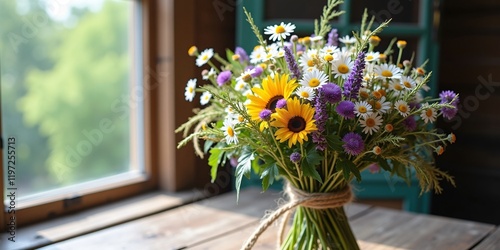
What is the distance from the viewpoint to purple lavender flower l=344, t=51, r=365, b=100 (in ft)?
2.89

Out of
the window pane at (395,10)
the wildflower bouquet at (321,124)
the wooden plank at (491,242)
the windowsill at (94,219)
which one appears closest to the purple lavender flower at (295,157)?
the wildflower bouquet at (321,124)

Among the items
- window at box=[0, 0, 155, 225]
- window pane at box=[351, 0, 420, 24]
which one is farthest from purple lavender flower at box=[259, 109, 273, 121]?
window pane at box=[351, 0, 420, 24]

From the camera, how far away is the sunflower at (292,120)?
86 cm

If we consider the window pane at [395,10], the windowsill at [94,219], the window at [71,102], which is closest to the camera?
the windowsill at [94,219]

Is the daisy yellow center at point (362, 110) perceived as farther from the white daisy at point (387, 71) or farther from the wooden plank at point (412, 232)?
the wooden plank at point (412, 232)

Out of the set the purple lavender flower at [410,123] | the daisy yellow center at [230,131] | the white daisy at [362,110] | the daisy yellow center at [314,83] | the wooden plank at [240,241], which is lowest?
the wooden plank at [240,241]

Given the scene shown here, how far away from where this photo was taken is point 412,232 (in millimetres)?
1385

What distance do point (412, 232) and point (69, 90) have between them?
1.15 metres

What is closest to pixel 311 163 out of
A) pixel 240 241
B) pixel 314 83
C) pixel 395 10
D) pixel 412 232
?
pixel 314 83

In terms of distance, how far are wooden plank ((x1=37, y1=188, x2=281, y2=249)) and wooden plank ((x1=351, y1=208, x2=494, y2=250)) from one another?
0.31m

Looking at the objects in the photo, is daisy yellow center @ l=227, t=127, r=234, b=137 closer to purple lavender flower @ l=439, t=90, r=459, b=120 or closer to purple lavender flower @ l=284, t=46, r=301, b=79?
purple lavender flower @ l=284, t=46, r=301, b=79

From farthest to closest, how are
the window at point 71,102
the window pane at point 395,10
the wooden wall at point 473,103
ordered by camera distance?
the wooden wall at point 473,103 → the window pane at point 395,10 → the window at point 71,102

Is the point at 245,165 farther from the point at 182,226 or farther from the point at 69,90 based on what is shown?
the point at 69,90

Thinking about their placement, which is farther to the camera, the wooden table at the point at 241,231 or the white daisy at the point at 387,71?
the wooden table at the point at 241,231
